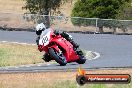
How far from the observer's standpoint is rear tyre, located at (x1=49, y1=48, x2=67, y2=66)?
663 centimetres

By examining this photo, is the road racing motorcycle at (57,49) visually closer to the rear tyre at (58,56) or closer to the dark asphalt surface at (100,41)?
the rear tyre at (58,56)

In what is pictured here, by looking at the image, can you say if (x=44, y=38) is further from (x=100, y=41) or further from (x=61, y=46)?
→ (x=100, y=41)

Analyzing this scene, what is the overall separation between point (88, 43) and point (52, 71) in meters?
19.7

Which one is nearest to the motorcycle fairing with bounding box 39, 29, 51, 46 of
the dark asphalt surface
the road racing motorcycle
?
the road racing motorcycle

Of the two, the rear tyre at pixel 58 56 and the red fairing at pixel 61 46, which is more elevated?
the red fairing at pixel 61 46

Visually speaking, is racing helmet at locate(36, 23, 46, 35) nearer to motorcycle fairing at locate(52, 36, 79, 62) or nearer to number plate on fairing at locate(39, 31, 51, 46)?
number plate on fairing at locate(39, 31, 51, 46)

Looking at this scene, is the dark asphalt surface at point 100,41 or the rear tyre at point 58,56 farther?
the dark asphalt surface at point 100,41

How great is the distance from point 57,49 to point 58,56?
4.8 inches

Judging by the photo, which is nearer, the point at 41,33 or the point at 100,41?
the point at 41,33

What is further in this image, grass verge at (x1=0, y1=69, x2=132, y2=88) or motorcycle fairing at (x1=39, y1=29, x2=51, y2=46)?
grass verge at (x1=0, y1=69, x2=132, y2=88)

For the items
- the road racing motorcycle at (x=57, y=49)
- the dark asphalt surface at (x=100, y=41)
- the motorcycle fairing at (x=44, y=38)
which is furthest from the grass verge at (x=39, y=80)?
the dark asphalt surface at (x=100, y=41)

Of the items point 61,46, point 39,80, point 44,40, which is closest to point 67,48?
point 61,46

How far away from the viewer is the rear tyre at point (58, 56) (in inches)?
261

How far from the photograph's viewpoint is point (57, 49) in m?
6.81
